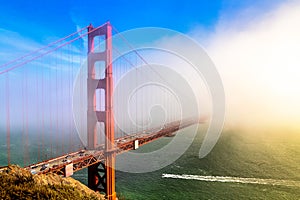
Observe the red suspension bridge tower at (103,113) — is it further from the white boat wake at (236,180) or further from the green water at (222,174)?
the white boat wake at (236,180)

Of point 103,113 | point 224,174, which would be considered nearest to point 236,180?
point 224,174

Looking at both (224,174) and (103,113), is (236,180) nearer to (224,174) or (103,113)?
(224,174)

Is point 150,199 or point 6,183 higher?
point 6,183

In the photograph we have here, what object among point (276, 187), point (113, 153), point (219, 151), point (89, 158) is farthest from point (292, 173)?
point (89, 158)

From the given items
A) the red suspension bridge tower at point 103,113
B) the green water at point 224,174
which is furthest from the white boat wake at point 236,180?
the red suspension bridge tower at point 103,113

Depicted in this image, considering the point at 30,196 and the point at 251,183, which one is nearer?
the point at 30,196

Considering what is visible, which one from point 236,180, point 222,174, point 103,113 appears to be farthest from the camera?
point 222,174

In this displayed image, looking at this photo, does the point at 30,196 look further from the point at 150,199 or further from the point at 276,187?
the point at 276,187

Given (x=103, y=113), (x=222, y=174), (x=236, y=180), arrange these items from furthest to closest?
(x=222, y=174) → (x=236, y=180) → (x=103, y=113)
